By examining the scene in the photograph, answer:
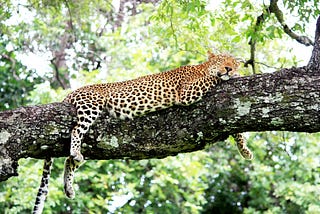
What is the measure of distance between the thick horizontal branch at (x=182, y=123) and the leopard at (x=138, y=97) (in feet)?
0.35

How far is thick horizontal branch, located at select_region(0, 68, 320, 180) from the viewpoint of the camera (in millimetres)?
5332

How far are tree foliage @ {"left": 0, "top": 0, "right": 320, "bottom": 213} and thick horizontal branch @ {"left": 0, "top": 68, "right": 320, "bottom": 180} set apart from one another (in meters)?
4.37

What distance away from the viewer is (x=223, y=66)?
6.36 meters

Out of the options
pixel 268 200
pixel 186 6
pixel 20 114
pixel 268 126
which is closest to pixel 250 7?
pixel 186 6

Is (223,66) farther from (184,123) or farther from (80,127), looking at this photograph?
(80,127)

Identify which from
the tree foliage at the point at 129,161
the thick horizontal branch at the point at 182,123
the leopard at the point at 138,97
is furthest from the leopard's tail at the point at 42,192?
the tree foliage at the point at 129,161

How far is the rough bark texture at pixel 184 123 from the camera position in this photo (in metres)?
5.33

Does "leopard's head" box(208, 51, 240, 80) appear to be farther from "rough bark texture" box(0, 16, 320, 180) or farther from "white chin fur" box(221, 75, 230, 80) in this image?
"rough bark texture" box(0, 16, 320, 180)

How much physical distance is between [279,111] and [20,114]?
2.23 meters

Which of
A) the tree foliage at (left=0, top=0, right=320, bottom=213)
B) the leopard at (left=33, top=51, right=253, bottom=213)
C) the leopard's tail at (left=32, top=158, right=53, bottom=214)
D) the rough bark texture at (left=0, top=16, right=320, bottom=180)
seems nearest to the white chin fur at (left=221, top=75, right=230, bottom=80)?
the leopard at (left=33, top=51, right=253, bottom=213)

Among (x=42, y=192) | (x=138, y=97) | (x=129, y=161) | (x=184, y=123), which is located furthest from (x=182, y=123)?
(x=129, y=161)

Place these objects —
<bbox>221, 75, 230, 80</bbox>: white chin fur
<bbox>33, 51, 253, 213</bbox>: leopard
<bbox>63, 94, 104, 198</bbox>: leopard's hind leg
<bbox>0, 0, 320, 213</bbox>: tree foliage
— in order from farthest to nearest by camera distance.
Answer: <bbox>0, 0, 320, 213</bbox>: tree foliage < <bbox>221, 75, 230, 80</bbox>: white chin fur < <bbox>33, 51, 253, 213</bbox>: leopard < <bbox>63, 94, 104, 198</bbox>: leopard's hind leg

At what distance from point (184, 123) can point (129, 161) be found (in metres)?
9.28

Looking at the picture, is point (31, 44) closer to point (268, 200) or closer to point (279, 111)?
point (268, 200)
